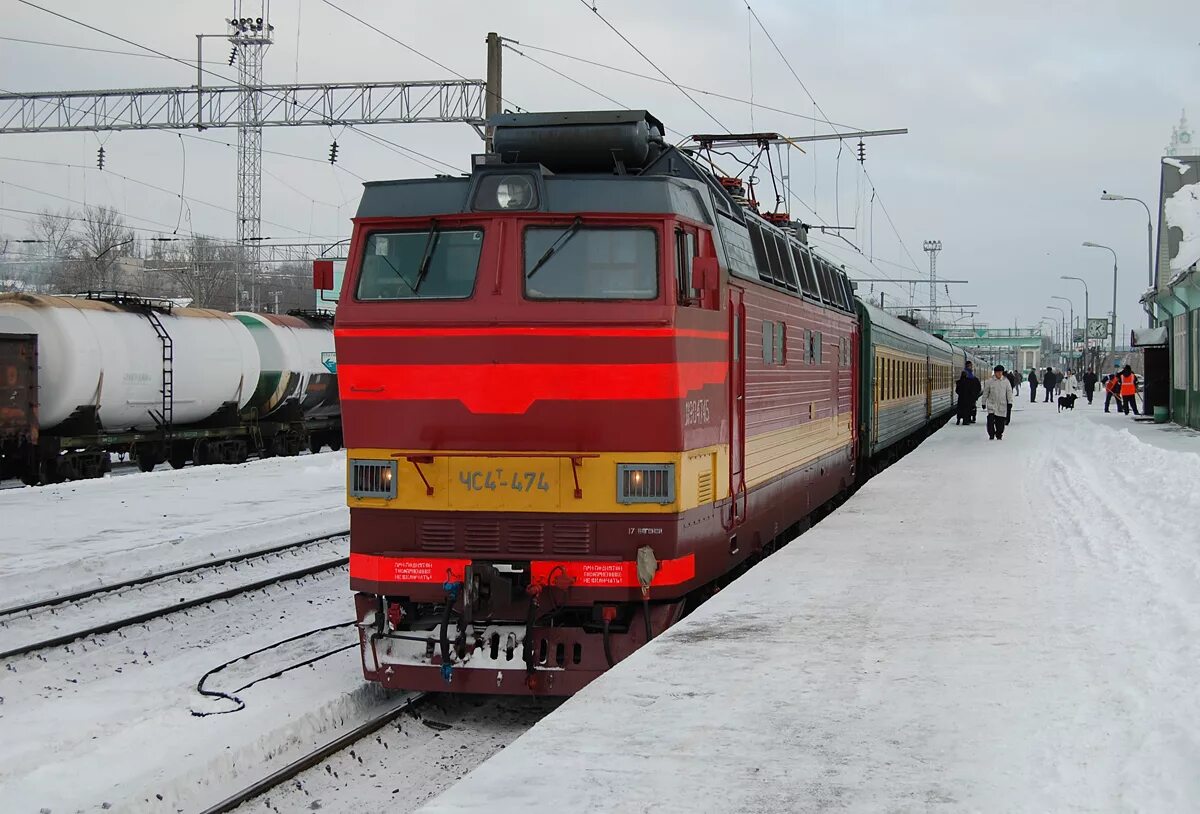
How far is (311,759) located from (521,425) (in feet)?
7.44

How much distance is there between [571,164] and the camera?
855cm

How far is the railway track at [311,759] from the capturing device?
5.95 meters

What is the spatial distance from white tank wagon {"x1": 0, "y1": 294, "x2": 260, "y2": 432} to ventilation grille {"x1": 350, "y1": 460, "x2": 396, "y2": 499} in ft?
47.9

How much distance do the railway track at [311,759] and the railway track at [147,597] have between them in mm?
3202

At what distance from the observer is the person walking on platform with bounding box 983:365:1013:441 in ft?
86.5

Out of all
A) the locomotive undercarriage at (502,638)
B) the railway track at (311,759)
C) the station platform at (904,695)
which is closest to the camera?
the station platform at (904,695)

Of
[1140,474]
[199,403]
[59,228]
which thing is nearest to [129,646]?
[1140,474]

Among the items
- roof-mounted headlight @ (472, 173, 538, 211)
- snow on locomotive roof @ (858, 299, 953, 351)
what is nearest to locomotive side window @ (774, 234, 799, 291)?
roof-mounted headlight @ (472, 173, 538, 211)

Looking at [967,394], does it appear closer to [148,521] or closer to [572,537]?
[148,521]

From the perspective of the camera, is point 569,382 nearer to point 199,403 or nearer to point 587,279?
point 587,279

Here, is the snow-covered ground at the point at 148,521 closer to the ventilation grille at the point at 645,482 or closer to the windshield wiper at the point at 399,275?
the windshield wiper at the point at 399,275

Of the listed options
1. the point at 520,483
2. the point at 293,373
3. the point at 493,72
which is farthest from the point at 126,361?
the point at 520,483

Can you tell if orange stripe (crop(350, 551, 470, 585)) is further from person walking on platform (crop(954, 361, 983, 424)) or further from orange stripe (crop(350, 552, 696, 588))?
person walking on platform (crop(954, 361, 983, 424))

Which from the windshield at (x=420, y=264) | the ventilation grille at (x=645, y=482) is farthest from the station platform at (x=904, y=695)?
the windshield at (x=420, y=264)
